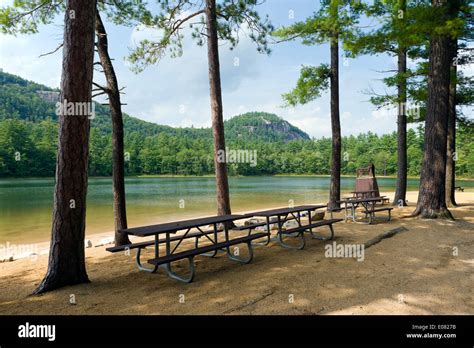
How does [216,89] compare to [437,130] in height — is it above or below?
above

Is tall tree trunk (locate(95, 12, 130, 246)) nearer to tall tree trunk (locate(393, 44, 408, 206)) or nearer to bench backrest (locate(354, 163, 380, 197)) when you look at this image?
Answer: bench backrest (locate(354, 163, 380, 197))

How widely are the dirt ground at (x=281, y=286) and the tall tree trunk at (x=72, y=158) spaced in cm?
36

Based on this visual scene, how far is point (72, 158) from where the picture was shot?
13.7 feet

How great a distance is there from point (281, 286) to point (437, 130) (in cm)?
713

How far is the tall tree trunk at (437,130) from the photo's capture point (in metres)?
8.41

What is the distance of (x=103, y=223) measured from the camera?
45.5 feet

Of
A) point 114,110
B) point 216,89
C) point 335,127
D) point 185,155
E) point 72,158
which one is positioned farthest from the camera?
point 185,155

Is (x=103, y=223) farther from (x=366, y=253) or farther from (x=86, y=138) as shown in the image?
(x=366, y=253)

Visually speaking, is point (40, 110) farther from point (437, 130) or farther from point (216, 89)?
point (437, 130)

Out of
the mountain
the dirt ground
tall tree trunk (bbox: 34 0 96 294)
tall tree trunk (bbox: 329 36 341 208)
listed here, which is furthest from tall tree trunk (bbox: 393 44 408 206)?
the mountain

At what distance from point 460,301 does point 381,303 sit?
2.74ft

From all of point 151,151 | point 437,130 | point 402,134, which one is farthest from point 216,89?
point 151,151

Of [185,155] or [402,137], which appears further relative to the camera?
[185,155]
